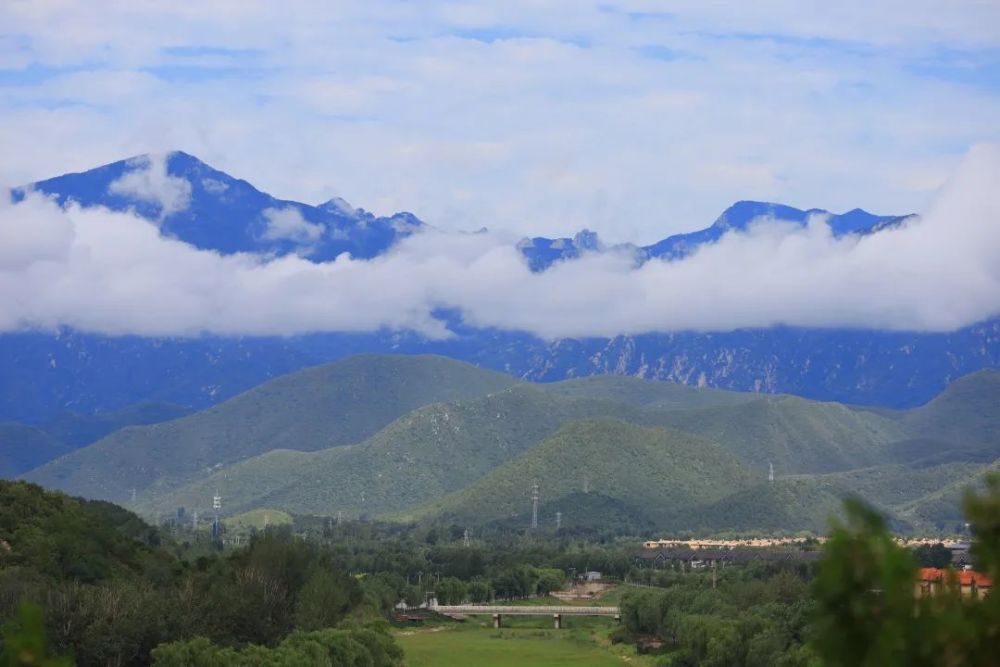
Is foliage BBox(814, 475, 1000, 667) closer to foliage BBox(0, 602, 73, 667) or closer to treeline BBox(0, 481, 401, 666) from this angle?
foliage BBox(0, 602, 73, 667)

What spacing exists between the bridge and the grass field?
2.18 meters

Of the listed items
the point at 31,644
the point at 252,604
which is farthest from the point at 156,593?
the point at 31,644

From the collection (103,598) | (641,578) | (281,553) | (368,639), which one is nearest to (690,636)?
(368,639)

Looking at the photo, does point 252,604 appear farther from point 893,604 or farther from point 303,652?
point 893,604

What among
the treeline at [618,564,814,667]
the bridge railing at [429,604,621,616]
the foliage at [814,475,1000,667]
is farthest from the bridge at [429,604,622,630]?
the foliage at [814,475,1000,667]

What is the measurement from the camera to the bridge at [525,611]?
14812cm

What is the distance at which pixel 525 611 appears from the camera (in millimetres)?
151250

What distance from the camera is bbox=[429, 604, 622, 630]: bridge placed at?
14812 cm

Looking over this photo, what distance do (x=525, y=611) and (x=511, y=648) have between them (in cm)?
2481

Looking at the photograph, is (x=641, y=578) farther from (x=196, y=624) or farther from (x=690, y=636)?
(x=196, y=624)

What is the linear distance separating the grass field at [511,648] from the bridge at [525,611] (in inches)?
85.8

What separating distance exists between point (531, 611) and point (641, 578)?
3406 cm

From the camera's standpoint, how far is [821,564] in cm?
1752

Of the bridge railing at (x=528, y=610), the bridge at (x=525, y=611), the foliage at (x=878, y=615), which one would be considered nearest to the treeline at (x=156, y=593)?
the bridge at (x=525, y=611)
